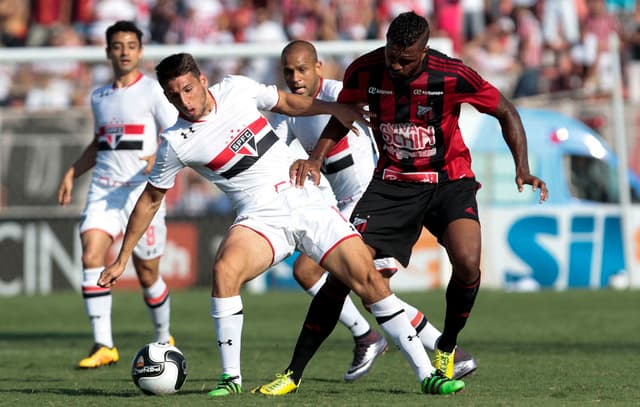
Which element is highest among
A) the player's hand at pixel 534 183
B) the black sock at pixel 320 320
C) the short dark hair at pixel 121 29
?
the short dark hair at pixel 121 29

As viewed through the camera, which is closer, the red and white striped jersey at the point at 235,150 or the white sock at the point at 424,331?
the red and white striped jersey at the point at 235,150

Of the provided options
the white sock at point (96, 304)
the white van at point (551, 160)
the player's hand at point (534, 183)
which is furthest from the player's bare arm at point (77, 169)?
the white van at point (551, 160)

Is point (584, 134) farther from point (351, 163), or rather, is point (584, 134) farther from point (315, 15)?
point (351, 163)

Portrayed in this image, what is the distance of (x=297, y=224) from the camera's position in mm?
7691

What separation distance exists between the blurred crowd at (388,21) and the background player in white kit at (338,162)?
1078 cm

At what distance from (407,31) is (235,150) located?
4.17ft

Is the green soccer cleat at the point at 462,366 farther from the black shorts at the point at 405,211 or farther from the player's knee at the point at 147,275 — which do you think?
the player's knee at the point at 147,275

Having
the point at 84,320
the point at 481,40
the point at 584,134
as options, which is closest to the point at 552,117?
the point at 584,134

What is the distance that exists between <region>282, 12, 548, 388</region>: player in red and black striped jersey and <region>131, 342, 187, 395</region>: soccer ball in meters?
0.76

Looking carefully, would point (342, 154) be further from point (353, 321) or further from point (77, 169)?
point (77, 169)

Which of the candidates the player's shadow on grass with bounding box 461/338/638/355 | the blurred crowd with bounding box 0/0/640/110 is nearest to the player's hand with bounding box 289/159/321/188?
the player's shadow on grass with bounding box 461/338/638/355

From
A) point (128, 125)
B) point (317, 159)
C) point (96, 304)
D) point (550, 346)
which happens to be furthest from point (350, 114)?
point (550, 346)

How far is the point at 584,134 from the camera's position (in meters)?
Answer: 18.4

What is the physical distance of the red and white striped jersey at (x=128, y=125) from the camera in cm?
1051
